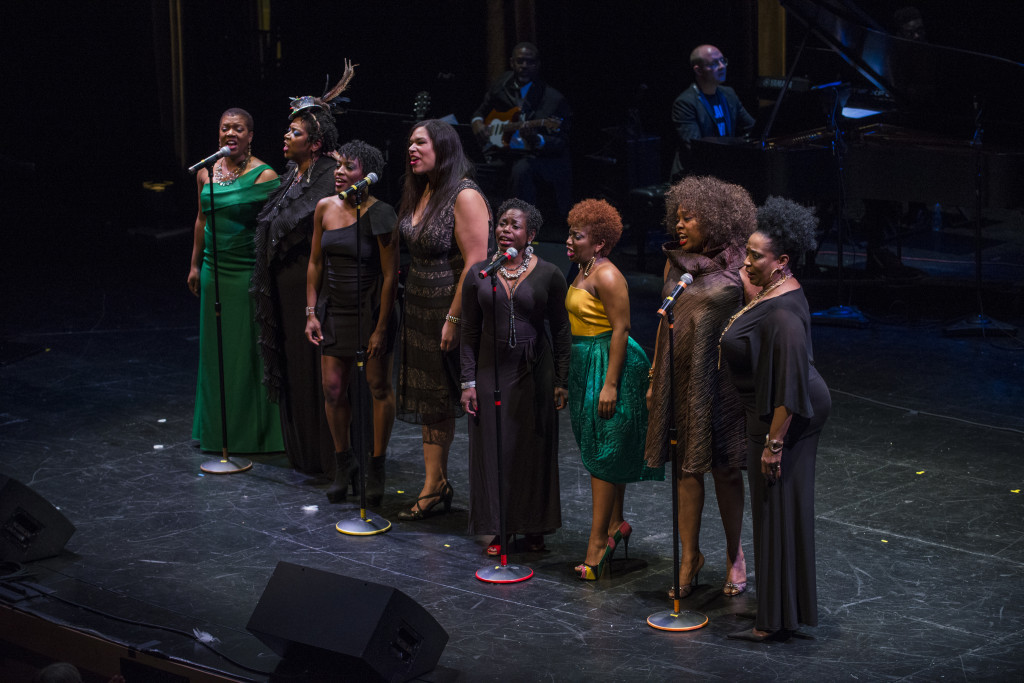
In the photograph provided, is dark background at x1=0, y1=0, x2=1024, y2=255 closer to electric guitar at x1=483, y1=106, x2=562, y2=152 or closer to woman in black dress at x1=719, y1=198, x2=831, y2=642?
electric guitar at x1=483, y1=106, x2=562, y2=152

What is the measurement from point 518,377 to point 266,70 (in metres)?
9.82

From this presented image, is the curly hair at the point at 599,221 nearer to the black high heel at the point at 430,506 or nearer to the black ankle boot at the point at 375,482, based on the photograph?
the black high heel at the point at 430,506

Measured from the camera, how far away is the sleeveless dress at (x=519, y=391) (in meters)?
5.11

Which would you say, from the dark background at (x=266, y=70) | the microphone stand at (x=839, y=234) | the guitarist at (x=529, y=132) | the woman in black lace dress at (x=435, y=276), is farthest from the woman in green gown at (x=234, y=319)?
the dark background at (x=266, y=70)

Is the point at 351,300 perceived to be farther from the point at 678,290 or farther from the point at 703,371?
the point at 678,290

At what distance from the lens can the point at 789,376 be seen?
4152 millimetres

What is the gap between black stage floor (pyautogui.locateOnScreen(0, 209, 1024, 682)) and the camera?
4.33m

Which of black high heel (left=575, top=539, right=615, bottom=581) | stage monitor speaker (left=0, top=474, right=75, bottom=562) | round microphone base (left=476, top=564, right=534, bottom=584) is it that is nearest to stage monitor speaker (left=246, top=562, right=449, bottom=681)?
round microphone base (left=476, top=564, right=534, bottom=584)

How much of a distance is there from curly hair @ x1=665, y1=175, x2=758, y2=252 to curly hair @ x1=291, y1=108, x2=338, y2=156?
2.22 m

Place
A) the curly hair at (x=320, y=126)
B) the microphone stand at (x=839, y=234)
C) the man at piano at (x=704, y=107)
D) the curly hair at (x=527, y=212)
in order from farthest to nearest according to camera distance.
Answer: the man at piano at (x=704, y=107)
the microphone stand at (x=839, y=234)
the curly hair at (x=320, y=126)
the curly hair at (x=527, y=212)

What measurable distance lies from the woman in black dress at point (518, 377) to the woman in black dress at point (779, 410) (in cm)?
98

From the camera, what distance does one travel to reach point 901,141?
955 cm

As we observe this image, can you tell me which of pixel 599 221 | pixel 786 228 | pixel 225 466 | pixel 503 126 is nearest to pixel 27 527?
pixel 225 466

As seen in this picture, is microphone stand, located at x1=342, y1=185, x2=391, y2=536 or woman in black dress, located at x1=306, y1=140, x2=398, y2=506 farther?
woman in black dress, located at x1=306, y1=140, x2=398, y2=506
